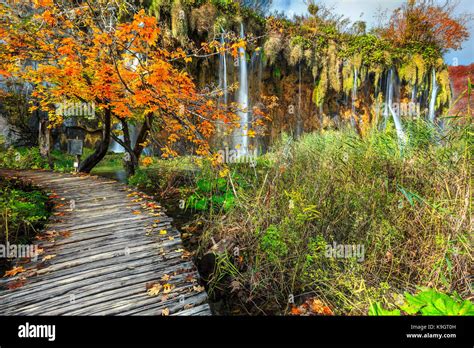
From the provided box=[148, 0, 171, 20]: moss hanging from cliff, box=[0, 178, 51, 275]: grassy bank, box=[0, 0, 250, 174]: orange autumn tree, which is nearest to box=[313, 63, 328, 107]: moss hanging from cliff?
box=[148, 0, 171, 20]: moss hanging from cliff

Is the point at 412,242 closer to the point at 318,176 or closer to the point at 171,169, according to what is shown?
the point at 318,176

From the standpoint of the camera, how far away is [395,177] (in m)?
2.83

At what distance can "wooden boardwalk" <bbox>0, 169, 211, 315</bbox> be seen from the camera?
1845mm

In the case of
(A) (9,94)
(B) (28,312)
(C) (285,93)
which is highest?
(C) (285,93)

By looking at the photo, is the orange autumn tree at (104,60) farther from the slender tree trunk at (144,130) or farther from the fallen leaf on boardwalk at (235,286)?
the fallen leaf on boardwalk at (235,286)

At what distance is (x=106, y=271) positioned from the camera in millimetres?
2244

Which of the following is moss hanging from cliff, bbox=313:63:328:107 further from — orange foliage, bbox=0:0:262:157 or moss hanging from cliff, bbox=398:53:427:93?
orange foliage, bbox=0:0:262:157

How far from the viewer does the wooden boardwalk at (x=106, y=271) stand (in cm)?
184

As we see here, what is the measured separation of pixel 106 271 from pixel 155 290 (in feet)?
1.80

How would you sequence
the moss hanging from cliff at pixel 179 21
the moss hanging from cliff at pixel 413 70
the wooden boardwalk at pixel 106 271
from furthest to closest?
the moss hanging from cliff at pixel 413 70, the moss hanging from cliff at pixel 179 21, the wooden boardwalk at pixel 106 271

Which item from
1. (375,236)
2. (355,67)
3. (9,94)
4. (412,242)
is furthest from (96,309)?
(355,67)

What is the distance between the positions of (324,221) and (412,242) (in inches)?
29.8

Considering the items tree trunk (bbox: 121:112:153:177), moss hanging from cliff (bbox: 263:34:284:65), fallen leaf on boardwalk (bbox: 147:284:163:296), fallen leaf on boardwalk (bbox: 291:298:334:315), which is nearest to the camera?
fallen leaf on boardwalk (bbox: 147:284:163:296)

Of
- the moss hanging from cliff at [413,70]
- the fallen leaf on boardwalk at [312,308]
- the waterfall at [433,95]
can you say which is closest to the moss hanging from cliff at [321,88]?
the moss hanging from cliff at [413,70]
